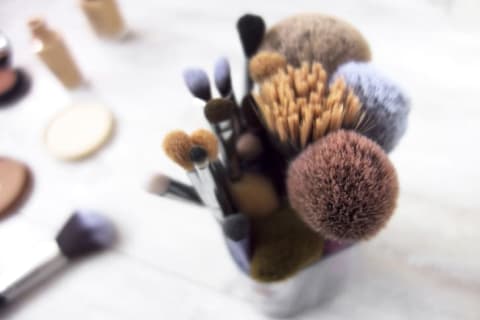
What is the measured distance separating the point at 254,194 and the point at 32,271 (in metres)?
0.19

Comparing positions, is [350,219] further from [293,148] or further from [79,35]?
[79,35]

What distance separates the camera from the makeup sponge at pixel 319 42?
25 centimetres

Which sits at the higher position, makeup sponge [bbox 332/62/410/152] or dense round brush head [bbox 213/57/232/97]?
dense round brush head [bbox 213/57/232/97]

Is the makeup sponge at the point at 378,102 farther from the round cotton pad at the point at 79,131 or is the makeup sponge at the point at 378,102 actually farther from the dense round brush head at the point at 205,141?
the round cotton pad at the point at 79,131

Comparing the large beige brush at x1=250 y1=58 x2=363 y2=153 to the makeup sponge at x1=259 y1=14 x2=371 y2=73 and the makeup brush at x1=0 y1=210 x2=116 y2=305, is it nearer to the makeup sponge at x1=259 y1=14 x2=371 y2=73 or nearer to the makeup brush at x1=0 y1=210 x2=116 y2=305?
the makeup sponge at x1=259 y1=14 x2=371 y2=73

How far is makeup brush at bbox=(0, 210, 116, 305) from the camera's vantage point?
33 cm

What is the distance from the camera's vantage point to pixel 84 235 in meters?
0.35

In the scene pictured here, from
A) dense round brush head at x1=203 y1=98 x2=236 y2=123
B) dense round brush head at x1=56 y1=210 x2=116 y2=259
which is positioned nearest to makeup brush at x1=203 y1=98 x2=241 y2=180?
dense round brush head at x1=203 y1=98 x2=236 y2=123

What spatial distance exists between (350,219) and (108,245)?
216 millimetres

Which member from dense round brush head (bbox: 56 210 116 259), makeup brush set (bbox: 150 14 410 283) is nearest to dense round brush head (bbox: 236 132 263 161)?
makeup brush set (bbox: 150 14 410 283)

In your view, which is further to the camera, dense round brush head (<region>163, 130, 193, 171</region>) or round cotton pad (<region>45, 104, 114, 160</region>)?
round cotton pad (<region>45, 104, 114, 160</region>)

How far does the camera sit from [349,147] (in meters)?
0.20

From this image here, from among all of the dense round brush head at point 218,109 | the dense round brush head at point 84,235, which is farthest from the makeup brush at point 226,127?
the dense round brush head at point 84,235

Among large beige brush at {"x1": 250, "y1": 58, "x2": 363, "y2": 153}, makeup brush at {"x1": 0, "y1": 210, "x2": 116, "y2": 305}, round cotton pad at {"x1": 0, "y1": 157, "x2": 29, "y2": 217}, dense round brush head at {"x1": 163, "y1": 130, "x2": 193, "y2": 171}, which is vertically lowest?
makeup brush at {"x1": 0, "y1": 210, "x2": 116, "y2": 305}
